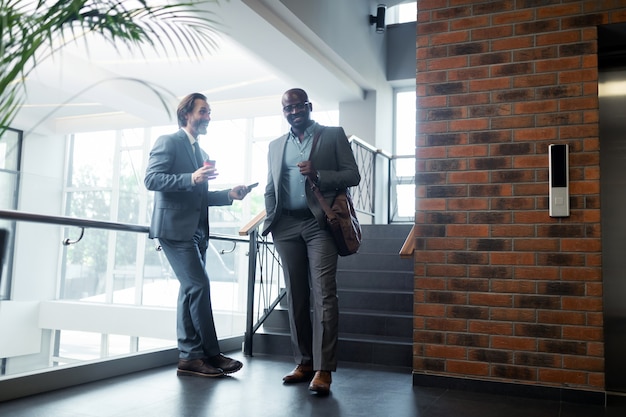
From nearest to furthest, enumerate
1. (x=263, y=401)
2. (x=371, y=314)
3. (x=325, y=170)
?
1. (x=263, y=401)
2. (x=325, y=170)
3. (x=371, y=314)

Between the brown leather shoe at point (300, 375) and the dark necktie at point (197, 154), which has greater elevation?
the dark necktie at point (197, 154)

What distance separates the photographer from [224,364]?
12.0ft

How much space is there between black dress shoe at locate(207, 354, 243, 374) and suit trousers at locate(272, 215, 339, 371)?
420 mm

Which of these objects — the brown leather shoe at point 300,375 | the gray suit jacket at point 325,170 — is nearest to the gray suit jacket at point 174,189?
the gray suit jacket at point 325,170

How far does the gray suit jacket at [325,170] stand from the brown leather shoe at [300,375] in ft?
2.66

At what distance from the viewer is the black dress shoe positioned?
3.64 m

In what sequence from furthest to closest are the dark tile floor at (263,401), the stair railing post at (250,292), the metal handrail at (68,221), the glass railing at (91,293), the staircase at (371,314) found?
the stair railing post at (250,292) → the staircase at (371,314) → the glass railing at (91,293) → the metal handrail at (68,221) → the dark tile floor at (263,401)

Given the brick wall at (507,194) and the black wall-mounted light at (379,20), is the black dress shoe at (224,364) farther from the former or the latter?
the black wall-mounted light at (379,20)

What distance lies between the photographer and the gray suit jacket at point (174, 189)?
3424 mm

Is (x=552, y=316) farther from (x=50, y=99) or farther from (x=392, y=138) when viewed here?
(x=50, y=99)

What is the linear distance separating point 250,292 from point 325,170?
1.67 metres

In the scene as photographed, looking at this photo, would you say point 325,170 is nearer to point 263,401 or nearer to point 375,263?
point 263,401

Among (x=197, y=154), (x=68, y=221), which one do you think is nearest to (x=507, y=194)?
(x=197, y=154)

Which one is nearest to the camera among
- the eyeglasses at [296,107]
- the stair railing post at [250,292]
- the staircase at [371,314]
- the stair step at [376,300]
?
the eyeglasses at [296,107]
